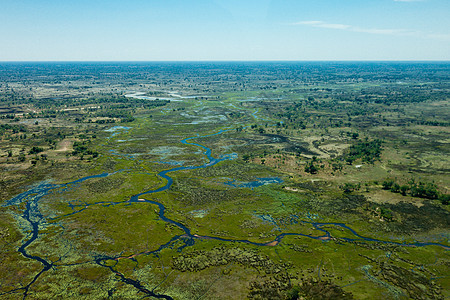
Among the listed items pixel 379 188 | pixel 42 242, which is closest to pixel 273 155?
pixel 379 188

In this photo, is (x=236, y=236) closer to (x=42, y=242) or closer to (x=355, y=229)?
(x=355, y=229)

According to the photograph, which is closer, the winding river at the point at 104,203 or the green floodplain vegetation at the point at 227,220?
the green floodplain vegetation at the point at 227,220

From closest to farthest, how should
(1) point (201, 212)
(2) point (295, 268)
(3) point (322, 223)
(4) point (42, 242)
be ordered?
(2) point (295, 268) → (4) point (42, 242) → (3) point (322, 223) → (1) point (201, 212)

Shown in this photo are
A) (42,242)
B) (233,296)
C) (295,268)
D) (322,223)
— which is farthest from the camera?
(322,223)

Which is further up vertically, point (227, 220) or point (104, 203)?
point (104, 203)

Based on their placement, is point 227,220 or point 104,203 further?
point 104,203

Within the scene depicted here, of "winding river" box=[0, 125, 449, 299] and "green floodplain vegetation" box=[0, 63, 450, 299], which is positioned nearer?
"green floodplain vegetation" box=[0, 63, 450, 299]

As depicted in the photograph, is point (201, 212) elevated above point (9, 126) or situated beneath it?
situated beneath

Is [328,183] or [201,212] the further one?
[328,183]

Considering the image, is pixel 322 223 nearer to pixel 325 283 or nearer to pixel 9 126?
pixel 325 283
